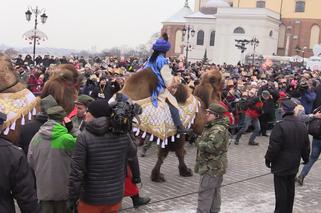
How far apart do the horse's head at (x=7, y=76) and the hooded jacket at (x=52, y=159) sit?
3.09 feet

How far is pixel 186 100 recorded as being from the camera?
860 centimetres

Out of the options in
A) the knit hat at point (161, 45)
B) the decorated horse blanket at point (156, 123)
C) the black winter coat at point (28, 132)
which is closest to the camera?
the black winter coat at point (28, 132)

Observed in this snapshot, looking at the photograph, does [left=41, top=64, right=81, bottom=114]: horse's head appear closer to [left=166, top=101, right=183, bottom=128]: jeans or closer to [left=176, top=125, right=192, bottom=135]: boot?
[left=166, top=101, right=183, bottom=128]: jeans

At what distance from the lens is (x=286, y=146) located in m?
6.50

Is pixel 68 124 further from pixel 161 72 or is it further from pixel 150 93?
pixel 161 72

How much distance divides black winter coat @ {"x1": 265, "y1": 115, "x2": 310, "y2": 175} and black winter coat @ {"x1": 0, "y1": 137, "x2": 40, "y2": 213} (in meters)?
3.96

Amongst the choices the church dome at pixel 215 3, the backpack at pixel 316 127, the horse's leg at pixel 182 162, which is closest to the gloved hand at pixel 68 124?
the horse's leg at pixel 182 162

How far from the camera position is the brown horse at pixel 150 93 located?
783 cm

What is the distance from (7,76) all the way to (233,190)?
4.29 m

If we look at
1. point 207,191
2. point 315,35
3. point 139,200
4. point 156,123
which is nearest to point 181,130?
point 156,123

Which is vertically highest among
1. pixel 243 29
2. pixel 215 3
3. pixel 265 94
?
pixel 215 3

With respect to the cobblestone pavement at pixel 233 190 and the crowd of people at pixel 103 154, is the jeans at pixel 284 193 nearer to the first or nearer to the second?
the crowd of people at pixel 103 154

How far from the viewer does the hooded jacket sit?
4.95 metres

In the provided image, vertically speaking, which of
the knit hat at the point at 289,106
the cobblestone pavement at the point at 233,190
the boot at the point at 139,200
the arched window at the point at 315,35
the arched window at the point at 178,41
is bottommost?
the cobblestone pavement at the point at 233,190
